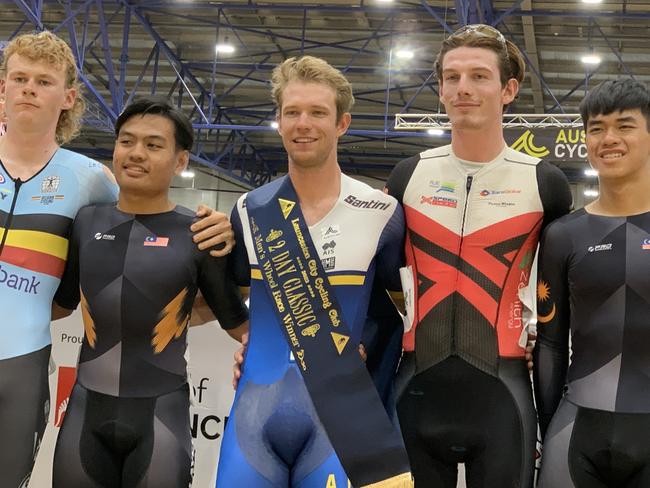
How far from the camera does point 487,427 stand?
278cm

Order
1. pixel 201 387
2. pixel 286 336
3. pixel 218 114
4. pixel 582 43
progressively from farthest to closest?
pixel 218 114 → pixel 582 43 → pixel 201 387 → pixel 286 336

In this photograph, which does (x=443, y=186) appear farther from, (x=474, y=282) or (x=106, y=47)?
(x=106, y=47)

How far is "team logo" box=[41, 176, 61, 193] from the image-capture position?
3.16 metres

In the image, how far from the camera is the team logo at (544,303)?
286 cm

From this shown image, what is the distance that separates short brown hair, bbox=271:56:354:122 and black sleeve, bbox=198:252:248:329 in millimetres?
666

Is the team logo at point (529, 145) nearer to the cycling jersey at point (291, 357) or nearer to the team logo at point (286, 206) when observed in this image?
the cycling jersey at point (291, 357)

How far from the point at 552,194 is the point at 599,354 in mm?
643

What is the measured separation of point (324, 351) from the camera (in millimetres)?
2746

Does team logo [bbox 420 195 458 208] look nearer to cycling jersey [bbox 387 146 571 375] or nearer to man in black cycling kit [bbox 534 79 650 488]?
cycling jersey [bbox 387 146 571 375]

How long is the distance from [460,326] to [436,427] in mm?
381

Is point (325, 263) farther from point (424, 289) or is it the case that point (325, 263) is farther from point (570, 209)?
point (570, 209)

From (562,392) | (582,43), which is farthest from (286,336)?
(582,43)

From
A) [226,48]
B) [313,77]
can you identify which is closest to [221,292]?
[313,77]

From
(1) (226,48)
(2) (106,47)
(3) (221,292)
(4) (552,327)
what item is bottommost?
(4) (552,327)
